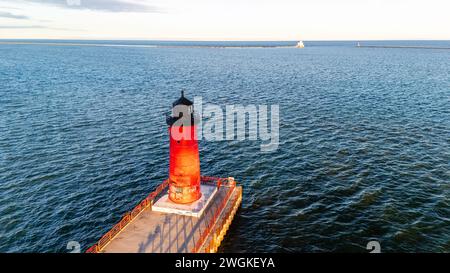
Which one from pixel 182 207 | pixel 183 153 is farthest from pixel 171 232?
pixel 183 153

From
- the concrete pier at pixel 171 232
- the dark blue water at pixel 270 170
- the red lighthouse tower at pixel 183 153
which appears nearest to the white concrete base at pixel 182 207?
the concrete pier at pixel 171 232

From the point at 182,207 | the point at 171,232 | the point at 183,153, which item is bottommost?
the point at 171,232

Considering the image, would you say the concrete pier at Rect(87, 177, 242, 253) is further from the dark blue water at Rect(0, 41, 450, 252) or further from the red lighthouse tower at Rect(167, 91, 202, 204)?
the dark blue water at Rect(0, 41, 450, 252)

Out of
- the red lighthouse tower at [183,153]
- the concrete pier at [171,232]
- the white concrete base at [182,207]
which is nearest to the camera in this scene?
the concrete pier at [171,232]

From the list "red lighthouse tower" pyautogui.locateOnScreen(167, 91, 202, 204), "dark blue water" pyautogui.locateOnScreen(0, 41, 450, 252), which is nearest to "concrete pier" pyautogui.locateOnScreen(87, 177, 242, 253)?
"red lighthouse tower" pyautogui.locateOnScreen(167, 91, 202, 204)

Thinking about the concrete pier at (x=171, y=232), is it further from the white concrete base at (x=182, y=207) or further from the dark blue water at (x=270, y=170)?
the dark blue water at (x=270, y=170)

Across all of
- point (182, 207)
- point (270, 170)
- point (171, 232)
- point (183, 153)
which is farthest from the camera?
point (270, 170)

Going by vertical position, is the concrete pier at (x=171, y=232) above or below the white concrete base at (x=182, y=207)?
below

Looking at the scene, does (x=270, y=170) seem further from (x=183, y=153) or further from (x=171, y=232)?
(x=171, y=232)
